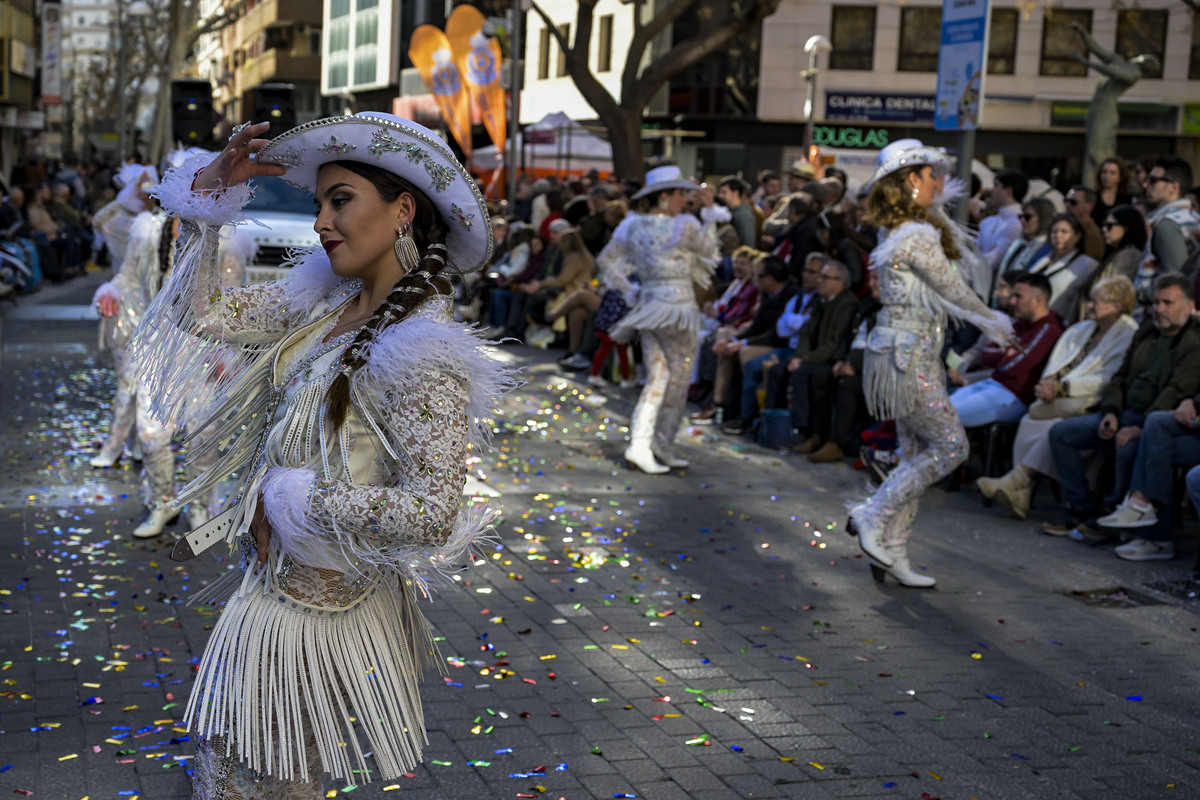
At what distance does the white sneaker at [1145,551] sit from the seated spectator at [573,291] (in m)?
8.98

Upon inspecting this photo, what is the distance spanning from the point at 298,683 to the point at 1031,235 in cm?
976

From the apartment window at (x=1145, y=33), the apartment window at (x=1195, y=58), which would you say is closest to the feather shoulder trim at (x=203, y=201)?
the apartment window at (x=1145, y=33)

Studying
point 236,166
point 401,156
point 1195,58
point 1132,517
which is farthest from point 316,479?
point 1195,58

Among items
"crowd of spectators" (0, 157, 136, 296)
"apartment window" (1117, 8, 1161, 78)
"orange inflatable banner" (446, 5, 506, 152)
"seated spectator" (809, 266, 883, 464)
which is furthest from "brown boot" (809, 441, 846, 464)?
"apartment window" (1117, 8, 1161, 78)

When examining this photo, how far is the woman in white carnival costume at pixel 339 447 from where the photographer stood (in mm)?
2719

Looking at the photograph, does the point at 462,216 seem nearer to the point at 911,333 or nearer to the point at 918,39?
the point at 911,333

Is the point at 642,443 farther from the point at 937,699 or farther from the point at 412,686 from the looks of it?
the point at 412,686

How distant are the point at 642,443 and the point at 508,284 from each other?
976cm

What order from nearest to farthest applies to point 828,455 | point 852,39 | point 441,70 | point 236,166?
1. point 236,166
2. point 828,455
3. point 441,70
4. point 852,39

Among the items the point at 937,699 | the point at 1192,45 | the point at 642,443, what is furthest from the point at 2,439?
the point at 1192,45

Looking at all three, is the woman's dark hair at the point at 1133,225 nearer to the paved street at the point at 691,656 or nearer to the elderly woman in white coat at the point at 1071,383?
the elderly woman in white coat at the point at 1071,383

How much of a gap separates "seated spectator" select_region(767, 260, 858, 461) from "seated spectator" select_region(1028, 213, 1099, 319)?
1.70m

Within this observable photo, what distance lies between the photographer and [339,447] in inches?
113

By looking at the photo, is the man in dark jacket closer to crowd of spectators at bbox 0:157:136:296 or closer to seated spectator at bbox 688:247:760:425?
seated spectator at bbox 688:247:760:425
